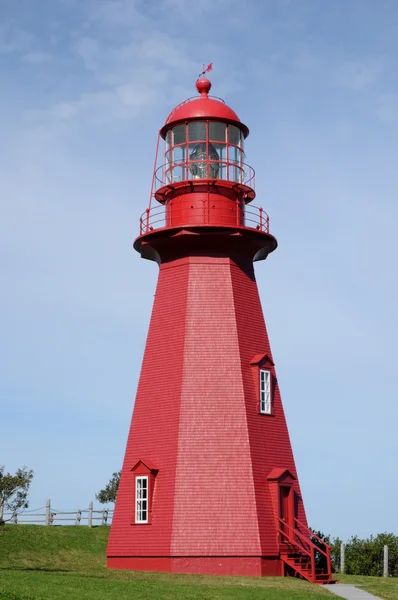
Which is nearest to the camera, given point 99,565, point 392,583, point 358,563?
point 392,583

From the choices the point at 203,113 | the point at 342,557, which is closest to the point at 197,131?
the point at 203,113

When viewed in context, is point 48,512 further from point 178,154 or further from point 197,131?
point 197,131

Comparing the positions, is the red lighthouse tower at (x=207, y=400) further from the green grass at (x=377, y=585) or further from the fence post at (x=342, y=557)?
the fence post at (x=342, y=557)

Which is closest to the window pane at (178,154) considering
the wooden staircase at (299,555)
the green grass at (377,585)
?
the wooden staircase at (299,555)

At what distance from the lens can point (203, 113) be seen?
30828 millimetres

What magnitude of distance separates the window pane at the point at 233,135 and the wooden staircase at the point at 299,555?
12.8 meters

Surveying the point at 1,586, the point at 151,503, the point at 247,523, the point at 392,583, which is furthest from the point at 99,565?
the point at 1,586

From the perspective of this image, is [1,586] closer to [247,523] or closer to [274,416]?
Answer: [247,523]

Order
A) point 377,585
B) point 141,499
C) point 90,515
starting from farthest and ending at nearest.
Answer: point 90,515 < point 141,499 < point 377,585

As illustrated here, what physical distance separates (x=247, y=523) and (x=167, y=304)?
779cm

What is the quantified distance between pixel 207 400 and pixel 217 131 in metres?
9.22

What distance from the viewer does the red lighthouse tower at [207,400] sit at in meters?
27.6

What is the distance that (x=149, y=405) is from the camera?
98.1 feet

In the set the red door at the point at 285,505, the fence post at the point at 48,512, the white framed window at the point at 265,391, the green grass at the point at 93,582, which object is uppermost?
the white framed window at the point at 265,391
